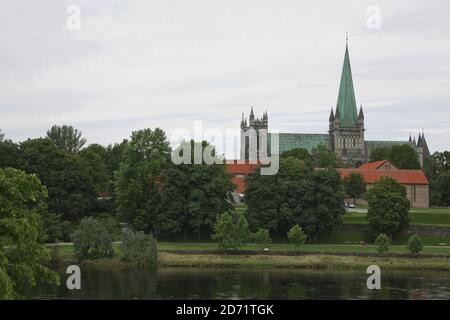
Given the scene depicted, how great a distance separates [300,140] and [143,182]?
110 meters

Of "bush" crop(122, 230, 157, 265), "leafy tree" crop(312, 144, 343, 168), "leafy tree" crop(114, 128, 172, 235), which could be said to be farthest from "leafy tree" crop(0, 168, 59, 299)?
"leafy tree" crop(312, 144, 343, 168)

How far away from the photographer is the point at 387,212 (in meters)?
71.8

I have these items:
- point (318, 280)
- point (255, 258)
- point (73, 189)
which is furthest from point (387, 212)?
point (73, 189)

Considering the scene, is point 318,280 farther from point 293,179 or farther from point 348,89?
point 348,89

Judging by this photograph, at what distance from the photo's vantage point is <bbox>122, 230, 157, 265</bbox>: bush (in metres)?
57.9

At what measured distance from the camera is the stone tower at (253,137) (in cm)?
17725

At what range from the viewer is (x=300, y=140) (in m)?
182

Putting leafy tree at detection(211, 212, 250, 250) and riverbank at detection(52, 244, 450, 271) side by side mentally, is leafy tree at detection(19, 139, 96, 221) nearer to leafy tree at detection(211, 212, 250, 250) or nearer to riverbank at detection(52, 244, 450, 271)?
riverbank at detection(52, 244, 450, 271)

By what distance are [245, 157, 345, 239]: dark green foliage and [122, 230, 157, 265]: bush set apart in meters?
16.3

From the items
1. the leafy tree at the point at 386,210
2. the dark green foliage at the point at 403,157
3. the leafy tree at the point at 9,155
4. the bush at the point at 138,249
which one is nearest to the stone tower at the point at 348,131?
the dark green foliage at the point at 403,157

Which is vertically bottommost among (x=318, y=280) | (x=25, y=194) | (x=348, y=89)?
(x=318, y=280)

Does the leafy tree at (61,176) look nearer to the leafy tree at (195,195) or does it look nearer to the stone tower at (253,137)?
the leafy tree at (195,195)

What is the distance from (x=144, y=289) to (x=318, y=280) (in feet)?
43.4

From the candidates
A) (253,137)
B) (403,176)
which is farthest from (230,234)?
(253,137)
